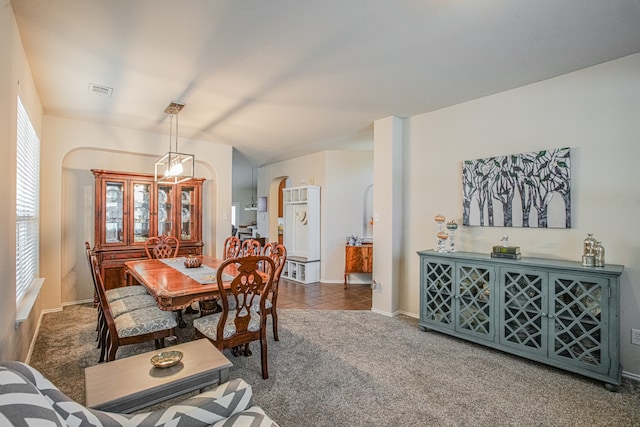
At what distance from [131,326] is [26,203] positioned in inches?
68.4

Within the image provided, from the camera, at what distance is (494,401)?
216cm

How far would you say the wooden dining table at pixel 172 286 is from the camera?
2.36 meters

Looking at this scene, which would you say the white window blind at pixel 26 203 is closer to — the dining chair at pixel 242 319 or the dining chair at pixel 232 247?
the dining chair at pixel 242 319

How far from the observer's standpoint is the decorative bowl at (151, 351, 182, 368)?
4.88 feet

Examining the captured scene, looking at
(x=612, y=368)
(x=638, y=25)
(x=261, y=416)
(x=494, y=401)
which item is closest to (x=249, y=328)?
(x=261, y=416)

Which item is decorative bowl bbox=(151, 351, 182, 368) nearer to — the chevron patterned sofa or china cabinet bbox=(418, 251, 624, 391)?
the chevron patterned sofa

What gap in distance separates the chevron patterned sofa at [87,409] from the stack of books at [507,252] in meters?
2.55

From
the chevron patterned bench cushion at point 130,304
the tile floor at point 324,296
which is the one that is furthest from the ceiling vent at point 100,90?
the tile floor at point 324,296

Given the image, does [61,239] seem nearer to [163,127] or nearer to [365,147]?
[163,127]

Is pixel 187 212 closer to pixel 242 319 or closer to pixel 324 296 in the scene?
pixel 324 296

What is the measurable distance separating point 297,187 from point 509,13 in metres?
4.71

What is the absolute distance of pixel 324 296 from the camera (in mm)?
5016

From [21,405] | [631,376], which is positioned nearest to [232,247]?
[21,405]

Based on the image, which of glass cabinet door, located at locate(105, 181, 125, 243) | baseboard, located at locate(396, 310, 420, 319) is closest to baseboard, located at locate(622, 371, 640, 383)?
baseboard, located at locate(396, 310, 420, 319)
